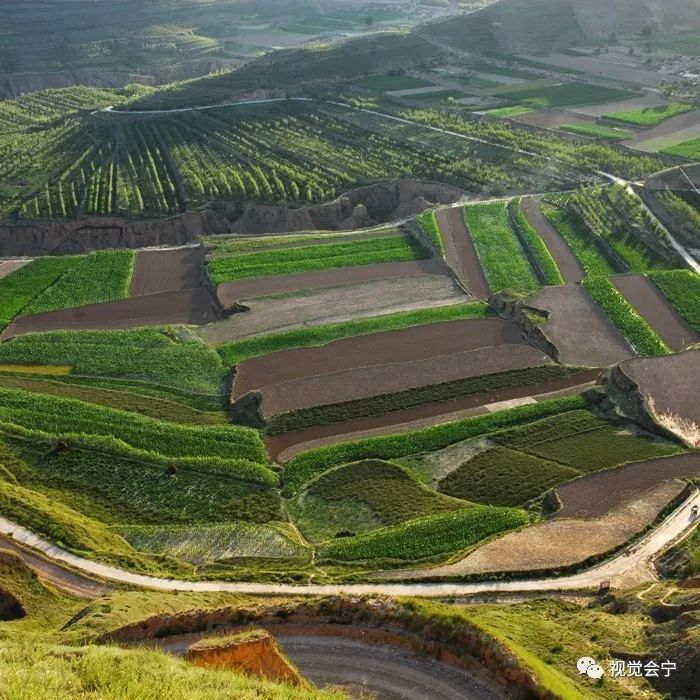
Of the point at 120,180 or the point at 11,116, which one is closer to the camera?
the point at 120,180

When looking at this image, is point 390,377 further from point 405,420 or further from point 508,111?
point 508,111

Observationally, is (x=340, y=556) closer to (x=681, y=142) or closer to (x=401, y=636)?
(x=401, y=636)

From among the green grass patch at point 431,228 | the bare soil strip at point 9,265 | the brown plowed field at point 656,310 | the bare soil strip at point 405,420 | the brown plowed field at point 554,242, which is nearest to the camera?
the bare soil strip at point 405,420

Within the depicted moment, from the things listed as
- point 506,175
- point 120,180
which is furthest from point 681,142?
point 120,180

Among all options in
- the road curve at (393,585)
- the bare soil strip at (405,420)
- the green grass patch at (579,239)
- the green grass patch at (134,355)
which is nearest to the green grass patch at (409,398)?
the bare soil strip at (405,420)

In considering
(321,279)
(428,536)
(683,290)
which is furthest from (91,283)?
(683,290)

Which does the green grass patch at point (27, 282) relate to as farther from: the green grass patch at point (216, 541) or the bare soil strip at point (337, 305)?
Answer: the green grass patch at point (216, 541)
